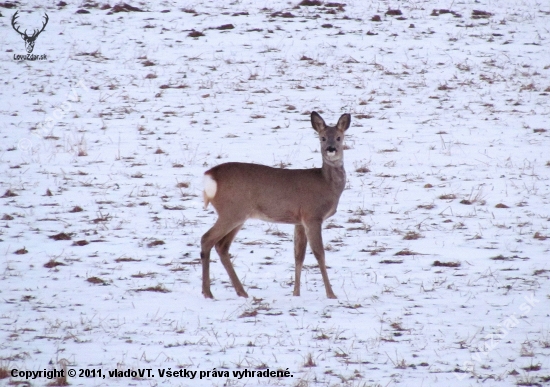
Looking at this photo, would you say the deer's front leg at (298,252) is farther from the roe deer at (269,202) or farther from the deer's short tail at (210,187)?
the deer's short tail at (210,187)

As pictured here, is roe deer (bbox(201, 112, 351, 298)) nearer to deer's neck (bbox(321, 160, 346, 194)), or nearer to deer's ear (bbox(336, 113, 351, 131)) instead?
deer's neck (bbox(321, 160, 346, 194))

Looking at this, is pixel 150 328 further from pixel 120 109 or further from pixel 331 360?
pixel 120 109

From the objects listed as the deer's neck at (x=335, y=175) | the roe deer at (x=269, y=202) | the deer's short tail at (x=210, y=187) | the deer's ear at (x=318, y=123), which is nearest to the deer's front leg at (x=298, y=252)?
the roe deer at (x=269, y=202)

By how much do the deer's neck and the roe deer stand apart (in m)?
0.01

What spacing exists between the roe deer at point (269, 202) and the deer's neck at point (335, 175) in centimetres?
1

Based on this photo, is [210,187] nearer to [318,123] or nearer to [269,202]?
[269,202]

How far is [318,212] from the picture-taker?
23.3ft

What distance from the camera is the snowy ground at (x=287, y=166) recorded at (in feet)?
18.0

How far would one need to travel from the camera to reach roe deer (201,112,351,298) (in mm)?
6934

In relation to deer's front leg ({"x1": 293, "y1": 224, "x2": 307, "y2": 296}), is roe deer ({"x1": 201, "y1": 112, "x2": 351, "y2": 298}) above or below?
above

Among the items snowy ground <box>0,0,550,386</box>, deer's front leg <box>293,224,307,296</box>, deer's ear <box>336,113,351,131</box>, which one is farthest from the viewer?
deer's ear <box>336,113,351,131</box>

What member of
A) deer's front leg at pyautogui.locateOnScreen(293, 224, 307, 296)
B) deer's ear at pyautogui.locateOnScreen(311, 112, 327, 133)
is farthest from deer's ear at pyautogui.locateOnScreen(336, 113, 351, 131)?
deer's front leg at pyautogui.locateOnScreen(293, 224, 307, 296)

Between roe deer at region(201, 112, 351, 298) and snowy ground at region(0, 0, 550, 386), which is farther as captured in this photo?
roe deer at region(201, 112, 351, 298)

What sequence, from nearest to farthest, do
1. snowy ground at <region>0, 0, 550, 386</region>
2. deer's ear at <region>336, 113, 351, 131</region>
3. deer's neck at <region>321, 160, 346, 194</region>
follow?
snowy ground at <region>0, 0, 550, 386</region>
deer's neck at <region>321, 160, 346, 194</region>
deer's ear at <region>336, 113, 351, 131</region>
